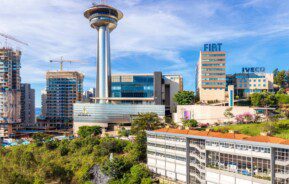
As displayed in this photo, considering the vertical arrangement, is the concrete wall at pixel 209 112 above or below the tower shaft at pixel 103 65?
below

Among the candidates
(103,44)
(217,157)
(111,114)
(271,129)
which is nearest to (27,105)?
(103,44)

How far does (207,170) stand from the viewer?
1716 inches

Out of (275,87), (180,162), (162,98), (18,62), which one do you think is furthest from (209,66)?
(18,62)

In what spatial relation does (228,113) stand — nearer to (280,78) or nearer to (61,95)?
(280,78)

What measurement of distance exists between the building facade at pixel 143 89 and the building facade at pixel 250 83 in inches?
1169

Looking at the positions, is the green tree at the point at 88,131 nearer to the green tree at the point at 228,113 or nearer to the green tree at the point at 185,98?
the green tree at the point at 185,98

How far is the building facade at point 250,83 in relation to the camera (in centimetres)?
10525

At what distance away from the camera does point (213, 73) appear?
101 m

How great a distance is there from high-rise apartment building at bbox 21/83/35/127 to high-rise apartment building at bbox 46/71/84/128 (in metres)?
12.1

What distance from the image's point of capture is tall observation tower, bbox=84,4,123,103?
120425 millimetres

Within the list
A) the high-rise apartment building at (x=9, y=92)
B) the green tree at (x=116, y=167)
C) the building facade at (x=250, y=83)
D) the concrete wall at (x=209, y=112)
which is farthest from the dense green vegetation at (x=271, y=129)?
the high-rise apartment building at (x=9, y=92)

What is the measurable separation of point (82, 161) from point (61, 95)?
92.2 metres

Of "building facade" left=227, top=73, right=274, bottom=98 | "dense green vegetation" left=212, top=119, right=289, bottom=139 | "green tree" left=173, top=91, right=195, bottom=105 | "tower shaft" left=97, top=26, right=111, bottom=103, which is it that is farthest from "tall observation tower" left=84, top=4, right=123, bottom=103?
"dense green vegetation" left=212, top=119, right=289, bottom=139

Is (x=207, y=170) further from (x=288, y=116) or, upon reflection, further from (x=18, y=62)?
(x=18, y=62)
